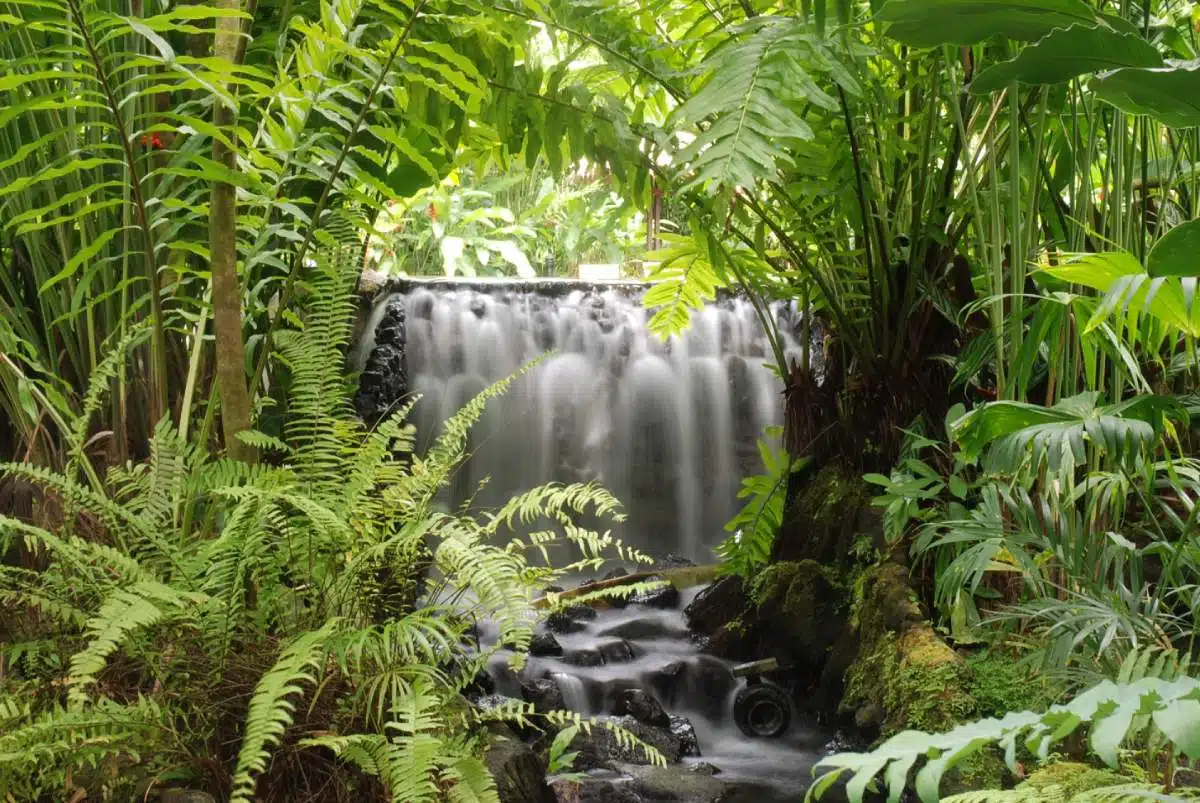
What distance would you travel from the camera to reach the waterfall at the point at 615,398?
19.5 ft

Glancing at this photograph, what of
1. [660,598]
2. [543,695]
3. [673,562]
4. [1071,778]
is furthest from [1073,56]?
[673,562]

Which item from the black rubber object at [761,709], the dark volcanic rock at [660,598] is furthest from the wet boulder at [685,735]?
the dark volcanic rock at [660,598]

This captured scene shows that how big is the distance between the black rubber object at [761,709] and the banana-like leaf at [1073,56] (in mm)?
2610

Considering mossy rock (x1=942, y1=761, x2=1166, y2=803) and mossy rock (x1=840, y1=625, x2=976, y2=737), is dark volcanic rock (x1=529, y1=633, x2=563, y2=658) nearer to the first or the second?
mossy rock (x1=840, y1=625, x2=976, y2=737)

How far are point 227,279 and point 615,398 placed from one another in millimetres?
4158

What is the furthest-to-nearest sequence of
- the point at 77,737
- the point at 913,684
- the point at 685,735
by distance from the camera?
the point at 685,735
the point at 913,684
the point at 77,737

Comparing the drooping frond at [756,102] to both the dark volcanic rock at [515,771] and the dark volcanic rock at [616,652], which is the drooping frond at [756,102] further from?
the dark volcanic rock at [616,652]

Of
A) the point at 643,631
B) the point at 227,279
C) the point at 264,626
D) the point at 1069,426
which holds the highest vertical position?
the point at 227,279

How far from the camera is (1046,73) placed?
135 centimetres

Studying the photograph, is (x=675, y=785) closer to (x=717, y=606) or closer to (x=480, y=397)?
(x=717, y=606)

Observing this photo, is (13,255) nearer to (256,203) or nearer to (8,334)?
(8,334)

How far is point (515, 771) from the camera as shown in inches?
89.9

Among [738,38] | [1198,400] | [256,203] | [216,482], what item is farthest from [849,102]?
[216,482]

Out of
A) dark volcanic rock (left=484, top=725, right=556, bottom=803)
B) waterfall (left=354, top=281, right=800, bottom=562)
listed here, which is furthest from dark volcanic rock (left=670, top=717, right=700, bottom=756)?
waterfall (left=354, top=281, right=800, bottom=562)
